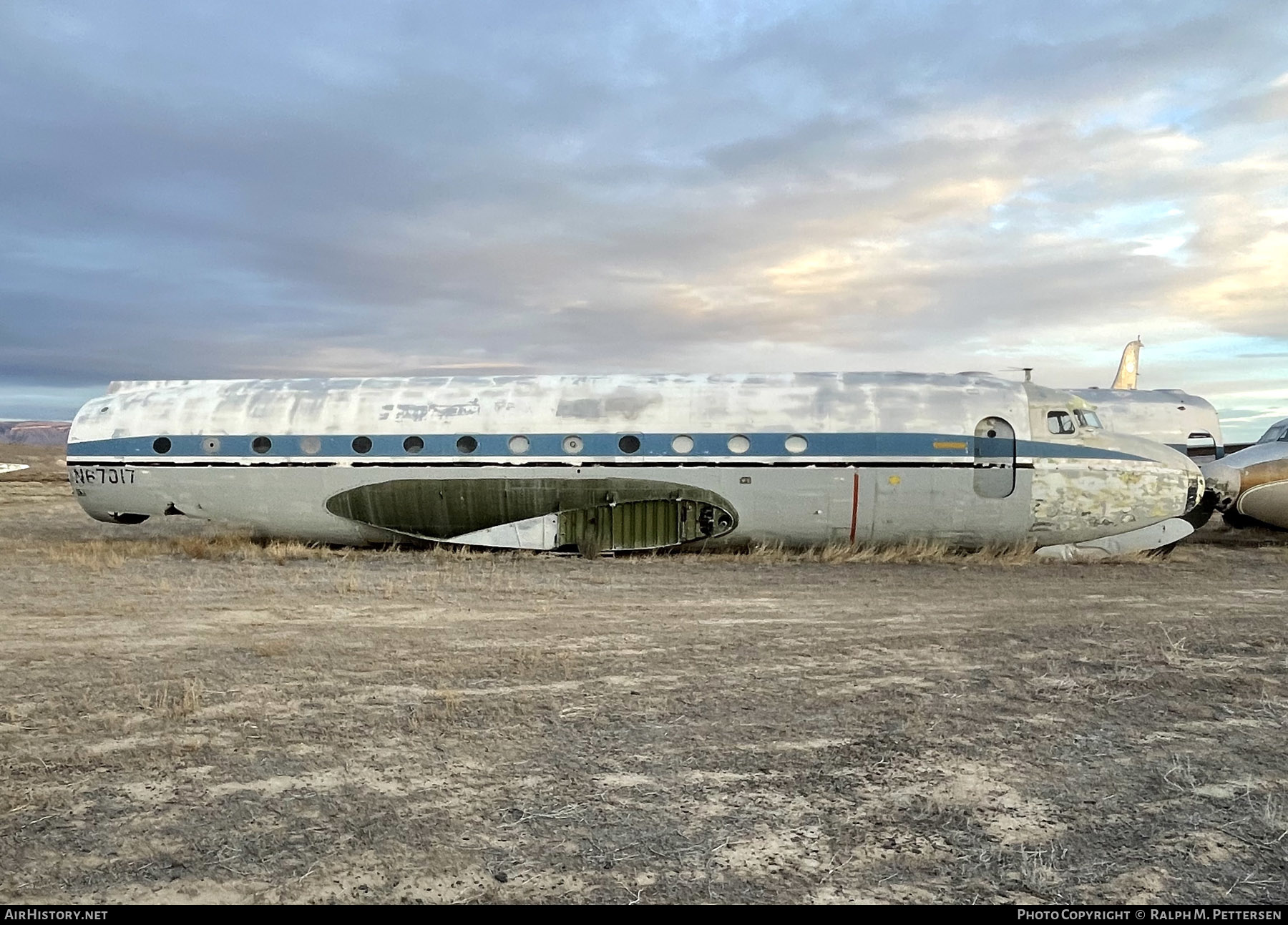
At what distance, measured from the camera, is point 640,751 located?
17.6 ft

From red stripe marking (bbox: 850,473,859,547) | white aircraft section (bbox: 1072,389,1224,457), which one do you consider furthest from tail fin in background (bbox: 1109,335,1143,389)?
red stripe marking (bbox: 850,473,859,547)

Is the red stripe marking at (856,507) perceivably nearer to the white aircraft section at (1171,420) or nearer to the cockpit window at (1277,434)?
the white aircraft section at (1171,420)

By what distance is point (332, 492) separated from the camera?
1628 cm

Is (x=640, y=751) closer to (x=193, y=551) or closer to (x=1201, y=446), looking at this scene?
(x=193, y=551)

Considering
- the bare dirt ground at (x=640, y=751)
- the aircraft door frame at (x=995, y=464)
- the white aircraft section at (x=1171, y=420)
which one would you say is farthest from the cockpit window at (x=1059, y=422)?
the white aircraft section at (x=1171, y=420)

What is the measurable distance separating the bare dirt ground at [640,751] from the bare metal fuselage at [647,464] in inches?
177

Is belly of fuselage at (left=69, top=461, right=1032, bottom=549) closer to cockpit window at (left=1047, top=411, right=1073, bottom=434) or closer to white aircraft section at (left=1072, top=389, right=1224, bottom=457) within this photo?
cockpit window at (left=1047, top=411, right=1073, bottom=434)

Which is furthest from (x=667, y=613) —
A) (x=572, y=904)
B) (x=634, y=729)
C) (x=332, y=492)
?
(x=332, y=492)

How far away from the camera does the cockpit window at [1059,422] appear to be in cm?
1531

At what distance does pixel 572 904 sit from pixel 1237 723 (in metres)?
5.21

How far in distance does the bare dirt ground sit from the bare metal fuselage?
4.50 m

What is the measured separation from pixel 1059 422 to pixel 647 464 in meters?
7.77

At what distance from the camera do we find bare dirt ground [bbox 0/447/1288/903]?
3.79 meters
